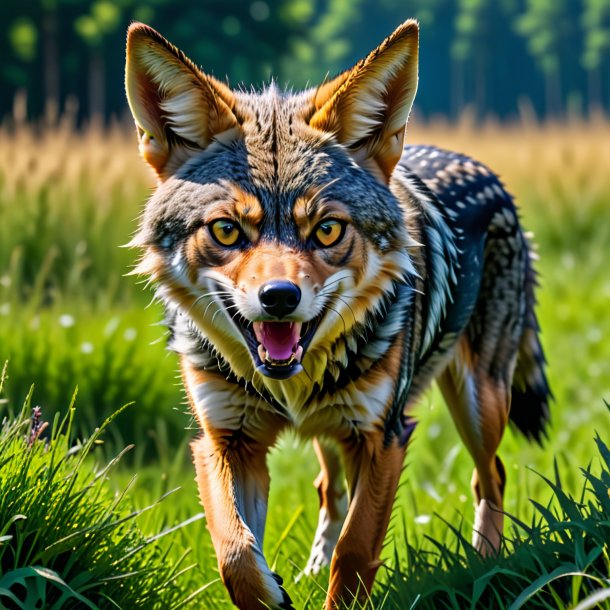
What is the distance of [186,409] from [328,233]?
184 centimetres

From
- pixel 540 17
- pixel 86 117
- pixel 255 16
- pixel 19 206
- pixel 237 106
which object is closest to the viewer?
pixel 237 106

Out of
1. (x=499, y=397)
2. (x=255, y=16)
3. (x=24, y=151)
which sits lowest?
(x=255, y=16)

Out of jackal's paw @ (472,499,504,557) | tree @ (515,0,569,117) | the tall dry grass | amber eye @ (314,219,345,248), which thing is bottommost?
tree @ (515,0,569,117)

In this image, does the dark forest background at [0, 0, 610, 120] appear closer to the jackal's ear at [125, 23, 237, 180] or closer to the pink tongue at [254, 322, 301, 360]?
the jackal's ear at [125, 23, 237, 180]

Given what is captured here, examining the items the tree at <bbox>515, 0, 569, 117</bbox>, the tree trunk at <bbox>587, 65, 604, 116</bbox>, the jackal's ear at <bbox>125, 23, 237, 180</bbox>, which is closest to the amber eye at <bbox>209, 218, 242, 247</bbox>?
the jackal's ear at <bbox>125, 23, 237, 180</bbox>

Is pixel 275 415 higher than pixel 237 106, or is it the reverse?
pixel 237 106

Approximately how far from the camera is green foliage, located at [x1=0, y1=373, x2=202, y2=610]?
9.81ft

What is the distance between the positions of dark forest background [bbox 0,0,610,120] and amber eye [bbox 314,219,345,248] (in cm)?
2266

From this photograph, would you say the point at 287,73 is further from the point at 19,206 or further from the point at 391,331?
the point at 391,331

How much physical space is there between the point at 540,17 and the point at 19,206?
216ft

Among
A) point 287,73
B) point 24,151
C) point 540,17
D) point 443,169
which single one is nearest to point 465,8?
point 540,17

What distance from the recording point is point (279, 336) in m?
3.31

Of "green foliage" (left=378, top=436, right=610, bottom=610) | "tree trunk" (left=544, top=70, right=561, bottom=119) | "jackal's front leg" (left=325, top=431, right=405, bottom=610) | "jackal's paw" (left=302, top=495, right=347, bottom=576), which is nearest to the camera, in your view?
"green foliage" (left=378, top=436, right=610, bottom=610)

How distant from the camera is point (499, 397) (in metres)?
4.97
